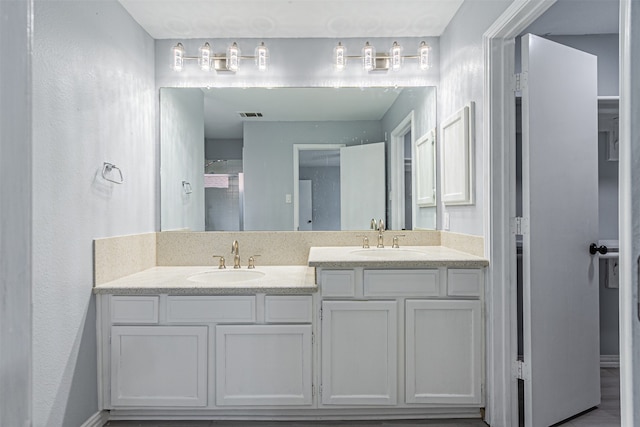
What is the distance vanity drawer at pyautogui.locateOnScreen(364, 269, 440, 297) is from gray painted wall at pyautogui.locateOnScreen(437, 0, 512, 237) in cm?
39

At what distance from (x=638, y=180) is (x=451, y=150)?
1.95 metres

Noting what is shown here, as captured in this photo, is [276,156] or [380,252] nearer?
[380,252]

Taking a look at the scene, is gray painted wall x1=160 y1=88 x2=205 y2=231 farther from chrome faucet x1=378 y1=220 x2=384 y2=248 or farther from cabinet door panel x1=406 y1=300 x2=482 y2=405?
cabinet door panel x1=406 y1=300 x2=482 y2=405

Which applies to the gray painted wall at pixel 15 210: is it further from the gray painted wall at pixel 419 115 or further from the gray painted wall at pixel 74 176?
the gray painted wall at pixel 419 115

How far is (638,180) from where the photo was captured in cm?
62

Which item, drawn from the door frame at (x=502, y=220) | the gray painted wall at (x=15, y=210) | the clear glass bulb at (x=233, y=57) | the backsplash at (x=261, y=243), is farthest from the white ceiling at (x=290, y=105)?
the gray painted wall at (x=15, y=210)

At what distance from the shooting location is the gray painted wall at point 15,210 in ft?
1.33

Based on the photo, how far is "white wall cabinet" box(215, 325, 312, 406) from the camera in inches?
81.5

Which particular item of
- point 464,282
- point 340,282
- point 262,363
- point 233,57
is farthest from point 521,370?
point 233,57

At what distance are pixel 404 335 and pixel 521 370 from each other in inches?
23.5

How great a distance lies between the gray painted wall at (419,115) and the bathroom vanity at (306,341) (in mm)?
773

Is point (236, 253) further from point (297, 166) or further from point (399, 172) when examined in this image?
point (399, 172)

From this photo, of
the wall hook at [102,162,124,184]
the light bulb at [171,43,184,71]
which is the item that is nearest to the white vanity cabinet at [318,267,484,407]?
the wall hook at [102,162,124,184]

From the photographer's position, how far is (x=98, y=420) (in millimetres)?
2066
